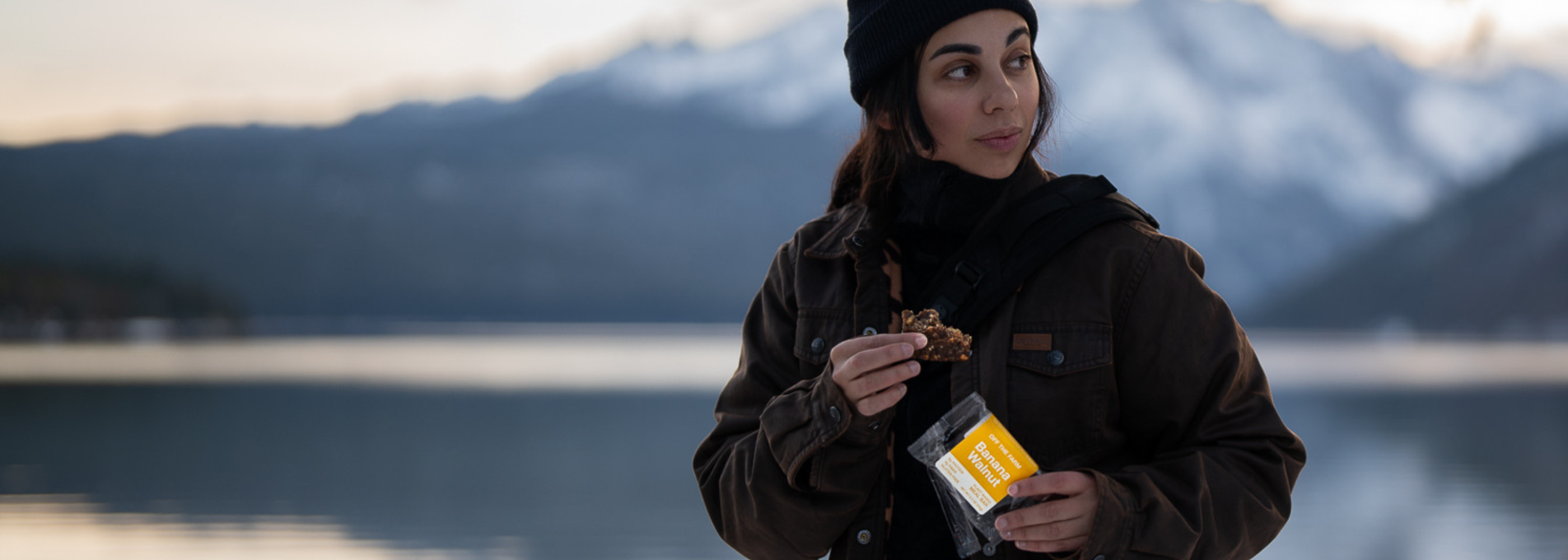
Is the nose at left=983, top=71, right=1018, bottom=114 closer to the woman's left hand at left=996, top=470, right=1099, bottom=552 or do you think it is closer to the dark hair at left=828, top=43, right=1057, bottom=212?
the dark hair at left=828, top=43, right=1057, bottom=212

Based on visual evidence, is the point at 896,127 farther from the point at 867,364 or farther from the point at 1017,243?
the point at 867,364

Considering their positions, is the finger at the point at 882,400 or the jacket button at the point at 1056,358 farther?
the jacket button at the point at 1056,358

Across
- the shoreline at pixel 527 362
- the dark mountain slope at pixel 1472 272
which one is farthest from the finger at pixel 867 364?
the dark mountain slope at pixel 1472 272

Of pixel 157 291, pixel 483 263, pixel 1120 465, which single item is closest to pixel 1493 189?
pixel 483 263

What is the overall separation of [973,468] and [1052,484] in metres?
0.11

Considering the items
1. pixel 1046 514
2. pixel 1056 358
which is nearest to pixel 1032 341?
pixel 1056 358

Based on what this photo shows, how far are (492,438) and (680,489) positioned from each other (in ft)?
21.3

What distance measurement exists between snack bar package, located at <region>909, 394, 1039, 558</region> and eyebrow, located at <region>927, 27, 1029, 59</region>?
53cm

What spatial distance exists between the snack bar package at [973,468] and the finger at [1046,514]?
0.11ft

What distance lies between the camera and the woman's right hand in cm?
160

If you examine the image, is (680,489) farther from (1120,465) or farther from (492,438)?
(1120,465)

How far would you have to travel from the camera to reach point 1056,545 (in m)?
1.70

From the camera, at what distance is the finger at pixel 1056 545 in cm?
169

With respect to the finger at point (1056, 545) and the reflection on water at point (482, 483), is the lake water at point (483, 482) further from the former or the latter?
the finger at point (1056, 545)
